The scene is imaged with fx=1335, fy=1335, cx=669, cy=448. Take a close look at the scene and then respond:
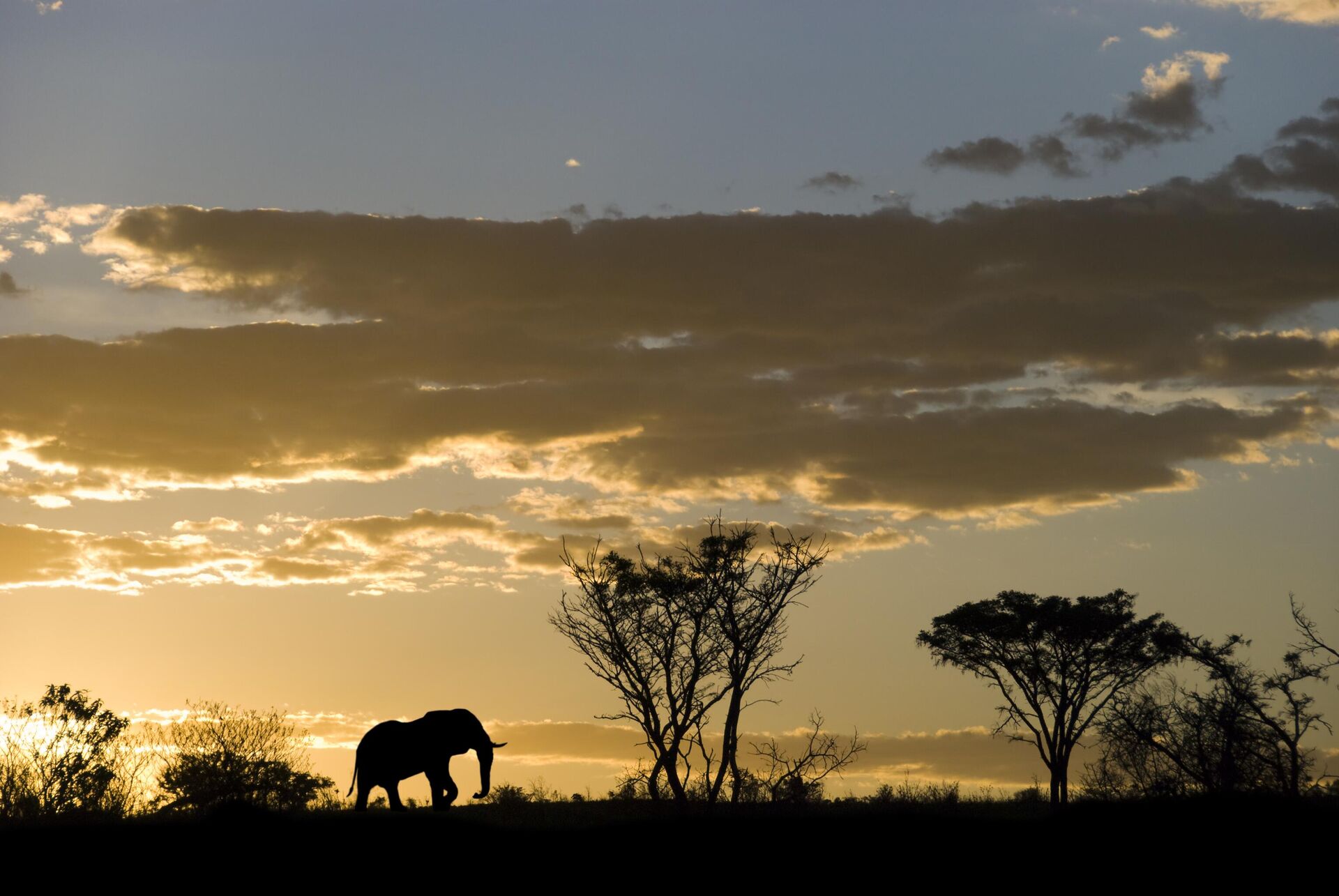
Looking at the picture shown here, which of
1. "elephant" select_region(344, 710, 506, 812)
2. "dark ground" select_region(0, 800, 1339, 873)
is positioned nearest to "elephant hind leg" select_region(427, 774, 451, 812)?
"elephant" select_region(344, 710, 506, 812)

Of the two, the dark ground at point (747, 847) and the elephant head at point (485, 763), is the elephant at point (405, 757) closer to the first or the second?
the elephant head at point (485, 763)

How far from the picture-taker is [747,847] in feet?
52.1

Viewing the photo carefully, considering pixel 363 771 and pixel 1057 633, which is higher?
pixel 1057 633

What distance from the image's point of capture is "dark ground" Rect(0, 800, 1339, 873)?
15.2m

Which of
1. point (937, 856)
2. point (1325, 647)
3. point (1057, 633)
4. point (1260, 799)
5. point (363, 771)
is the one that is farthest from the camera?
point (1057, 633)

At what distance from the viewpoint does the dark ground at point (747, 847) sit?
15.2 m

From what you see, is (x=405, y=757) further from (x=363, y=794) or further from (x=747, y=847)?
(x=747, y=847)

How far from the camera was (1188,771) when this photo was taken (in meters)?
34.5

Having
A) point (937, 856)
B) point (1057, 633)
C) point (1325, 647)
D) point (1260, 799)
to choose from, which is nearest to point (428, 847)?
point (937, 856)

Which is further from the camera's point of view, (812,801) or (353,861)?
(812,801)

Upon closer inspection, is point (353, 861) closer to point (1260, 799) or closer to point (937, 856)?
point (937, 856)

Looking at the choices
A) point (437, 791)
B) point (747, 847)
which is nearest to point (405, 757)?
point (437, 791)

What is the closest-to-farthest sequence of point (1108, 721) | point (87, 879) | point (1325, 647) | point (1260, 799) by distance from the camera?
point (87, 879)
point (1260, 799)
point (1325, 647)
point (1108, 721)

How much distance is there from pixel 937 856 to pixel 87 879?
967 centimetres
